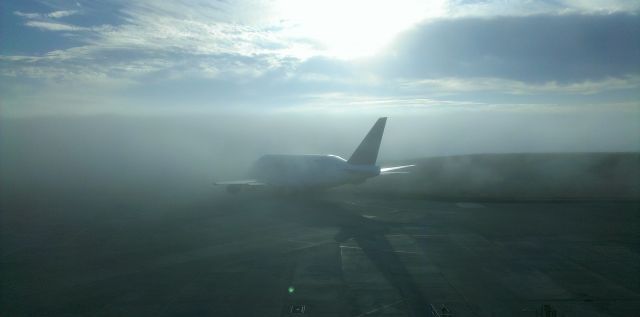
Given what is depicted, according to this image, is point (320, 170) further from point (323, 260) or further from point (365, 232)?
point (323, 260)

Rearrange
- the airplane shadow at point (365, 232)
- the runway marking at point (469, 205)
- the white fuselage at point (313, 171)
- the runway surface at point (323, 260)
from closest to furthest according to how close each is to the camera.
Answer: the runway surface at point (323, 260)
the airplane shadow at point (365, 232)
the runway marking at point (469, 205)
the white fuselage at point (313, 171)

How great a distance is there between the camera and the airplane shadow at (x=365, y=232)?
738 inches

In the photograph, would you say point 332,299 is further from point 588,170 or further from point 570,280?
point 588,170

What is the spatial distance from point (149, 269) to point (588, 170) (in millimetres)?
63360

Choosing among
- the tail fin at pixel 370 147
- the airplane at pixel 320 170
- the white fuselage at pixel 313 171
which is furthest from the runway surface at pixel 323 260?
the tail fin at pixel 370 147

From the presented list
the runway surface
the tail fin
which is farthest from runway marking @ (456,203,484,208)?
the tail fin

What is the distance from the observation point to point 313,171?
43031mm

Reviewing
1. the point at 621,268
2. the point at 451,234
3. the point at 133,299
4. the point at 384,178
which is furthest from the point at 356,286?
the point at 384,178

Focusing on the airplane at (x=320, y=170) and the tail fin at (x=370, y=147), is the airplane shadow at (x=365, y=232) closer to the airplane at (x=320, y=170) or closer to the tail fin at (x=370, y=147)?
the airplane at (x=320, y=170)

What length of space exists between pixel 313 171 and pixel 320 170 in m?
0.79

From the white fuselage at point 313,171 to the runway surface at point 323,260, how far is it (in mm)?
4022

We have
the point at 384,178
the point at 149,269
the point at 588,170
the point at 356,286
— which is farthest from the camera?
the point at 588,170

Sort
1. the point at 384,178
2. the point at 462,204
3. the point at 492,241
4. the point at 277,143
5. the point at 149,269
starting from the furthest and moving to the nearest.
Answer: the point at 277,143, the point at 384,178, the point at 462,204, the point at 492,241, the point at 149,269

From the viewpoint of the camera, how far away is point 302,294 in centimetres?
1869
